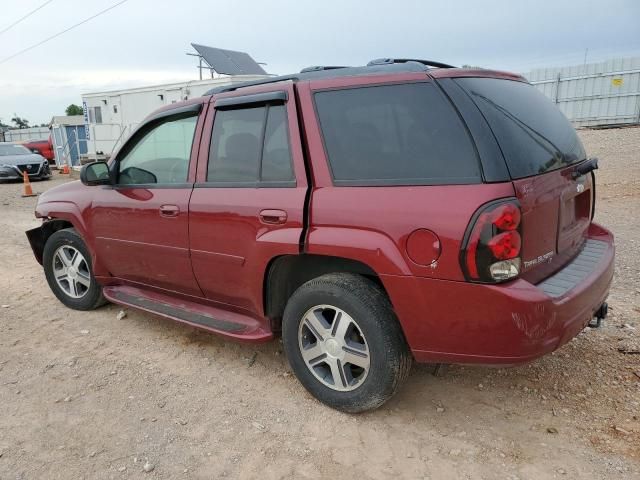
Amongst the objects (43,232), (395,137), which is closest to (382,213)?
(395,137)

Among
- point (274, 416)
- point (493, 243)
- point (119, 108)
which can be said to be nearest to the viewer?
point (493, 243)

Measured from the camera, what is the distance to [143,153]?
12.8 feet

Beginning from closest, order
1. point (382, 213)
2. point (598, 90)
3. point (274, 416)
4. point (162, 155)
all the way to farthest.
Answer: point (382, 213) < point (274, 416) < point (162, 155) < point (598, 90)

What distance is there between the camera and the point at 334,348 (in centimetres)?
287

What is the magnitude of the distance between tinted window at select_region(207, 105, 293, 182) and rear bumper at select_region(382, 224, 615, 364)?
1.02 meters

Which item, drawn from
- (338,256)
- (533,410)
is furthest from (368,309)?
(533,410)

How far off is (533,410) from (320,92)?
219cm

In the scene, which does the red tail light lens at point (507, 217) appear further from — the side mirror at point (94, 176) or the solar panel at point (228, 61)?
the solar panel at point (228, 61)

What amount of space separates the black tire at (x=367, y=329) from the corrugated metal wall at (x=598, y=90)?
58.0ft

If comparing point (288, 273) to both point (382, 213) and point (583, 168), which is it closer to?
point (382, 213)

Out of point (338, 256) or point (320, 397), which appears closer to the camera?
point (338, 256)

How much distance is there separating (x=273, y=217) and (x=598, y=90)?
1817 cm

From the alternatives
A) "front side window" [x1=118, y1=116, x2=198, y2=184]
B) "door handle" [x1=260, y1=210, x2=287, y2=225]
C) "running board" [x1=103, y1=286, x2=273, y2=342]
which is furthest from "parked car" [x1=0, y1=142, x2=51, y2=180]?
"door handle" [x1=260, y1=210, x2=287, y2=225]

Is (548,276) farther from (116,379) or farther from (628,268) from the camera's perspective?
(628,268)
